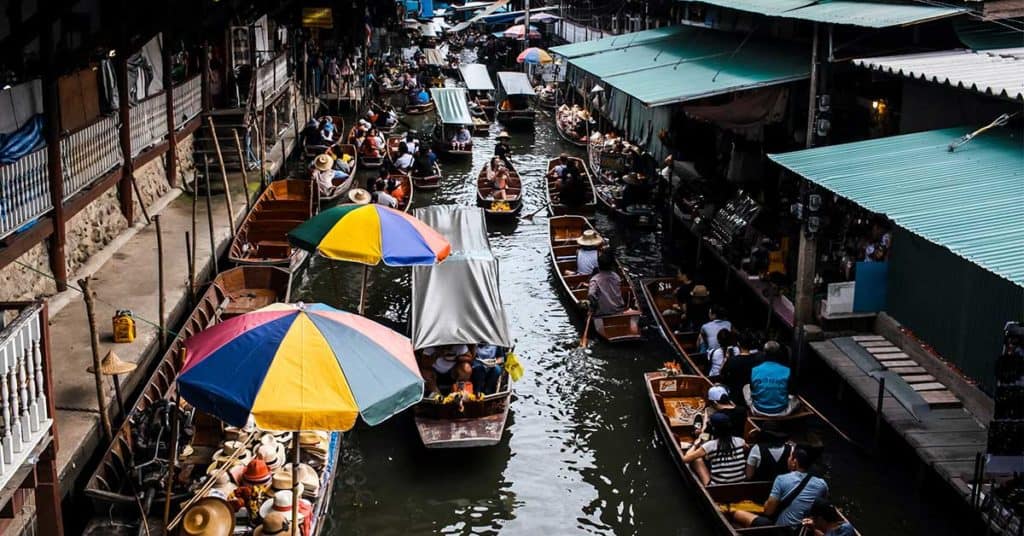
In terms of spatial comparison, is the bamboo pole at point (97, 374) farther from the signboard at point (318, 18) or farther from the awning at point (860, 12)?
the signboard at point (318, 18)

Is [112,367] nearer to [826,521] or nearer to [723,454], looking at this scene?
[723,454]

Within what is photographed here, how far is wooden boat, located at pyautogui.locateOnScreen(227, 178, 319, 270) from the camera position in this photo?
18.1 m

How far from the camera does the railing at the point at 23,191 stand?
477 inches

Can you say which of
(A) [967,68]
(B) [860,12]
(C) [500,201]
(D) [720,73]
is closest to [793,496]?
(A) [967,68]

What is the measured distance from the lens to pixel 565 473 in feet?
41.9

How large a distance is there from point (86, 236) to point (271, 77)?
12.3 meters

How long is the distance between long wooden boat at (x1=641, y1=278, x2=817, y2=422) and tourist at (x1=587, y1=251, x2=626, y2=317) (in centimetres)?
73

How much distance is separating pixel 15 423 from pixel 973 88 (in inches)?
403

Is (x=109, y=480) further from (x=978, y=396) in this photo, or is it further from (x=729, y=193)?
(x=729, y=193)

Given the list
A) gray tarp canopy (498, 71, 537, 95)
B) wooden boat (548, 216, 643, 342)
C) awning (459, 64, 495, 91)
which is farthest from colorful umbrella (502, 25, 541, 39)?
wooden boat (548, 216, 643, 342)

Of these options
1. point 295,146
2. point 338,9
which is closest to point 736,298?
point 295,146

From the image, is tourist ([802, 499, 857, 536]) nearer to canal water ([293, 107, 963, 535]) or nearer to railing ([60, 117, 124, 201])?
canal water ([293, 107, 963, 535])

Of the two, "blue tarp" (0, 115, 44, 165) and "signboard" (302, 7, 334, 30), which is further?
"signboard" (302, 7, 334, 30)

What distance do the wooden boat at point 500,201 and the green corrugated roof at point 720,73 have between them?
5.76 meters
